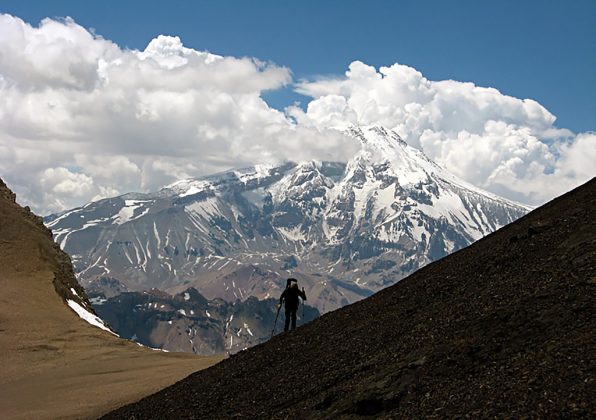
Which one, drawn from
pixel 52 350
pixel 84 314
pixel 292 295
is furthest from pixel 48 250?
pixel 292 295

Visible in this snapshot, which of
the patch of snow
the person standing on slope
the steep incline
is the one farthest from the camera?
the patch of snow

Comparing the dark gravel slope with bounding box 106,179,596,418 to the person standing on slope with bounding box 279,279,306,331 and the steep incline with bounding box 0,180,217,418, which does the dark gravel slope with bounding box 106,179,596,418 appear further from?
the steep incline with bounding box 0,180,217,418

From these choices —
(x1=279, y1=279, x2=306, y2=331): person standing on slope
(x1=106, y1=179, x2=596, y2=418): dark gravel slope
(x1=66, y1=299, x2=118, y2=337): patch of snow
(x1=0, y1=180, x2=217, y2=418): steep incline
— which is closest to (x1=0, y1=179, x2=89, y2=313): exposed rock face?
(x1=0, y1=180, x2=217, y2=418): steep incline

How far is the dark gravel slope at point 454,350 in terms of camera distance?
18.2m

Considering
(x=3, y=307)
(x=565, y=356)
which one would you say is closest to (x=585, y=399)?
(x=565, y=356)

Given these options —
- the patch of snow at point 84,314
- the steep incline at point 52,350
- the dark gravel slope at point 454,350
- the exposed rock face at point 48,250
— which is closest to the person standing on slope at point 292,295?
the dark gravel slope at point 454,350

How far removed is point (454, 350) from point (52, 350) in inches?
2068

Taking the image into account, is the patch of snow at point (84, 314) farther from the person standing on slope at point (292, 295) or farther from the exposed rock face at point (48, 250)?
the person standing on slope at point (292, 295)

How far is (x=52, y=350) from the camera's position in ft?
212

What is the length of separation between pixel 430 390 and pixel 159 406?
56.8 feet

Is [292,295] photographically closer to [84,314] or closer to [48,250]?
[84,314]

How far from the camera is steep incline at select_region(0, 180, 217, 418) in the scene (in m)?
43.5

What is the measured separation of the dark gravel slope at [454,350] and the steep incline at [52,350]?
893cm

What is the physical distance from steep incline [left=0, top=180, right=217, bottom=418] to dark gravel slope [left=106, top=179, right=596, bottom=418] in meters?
8.93
